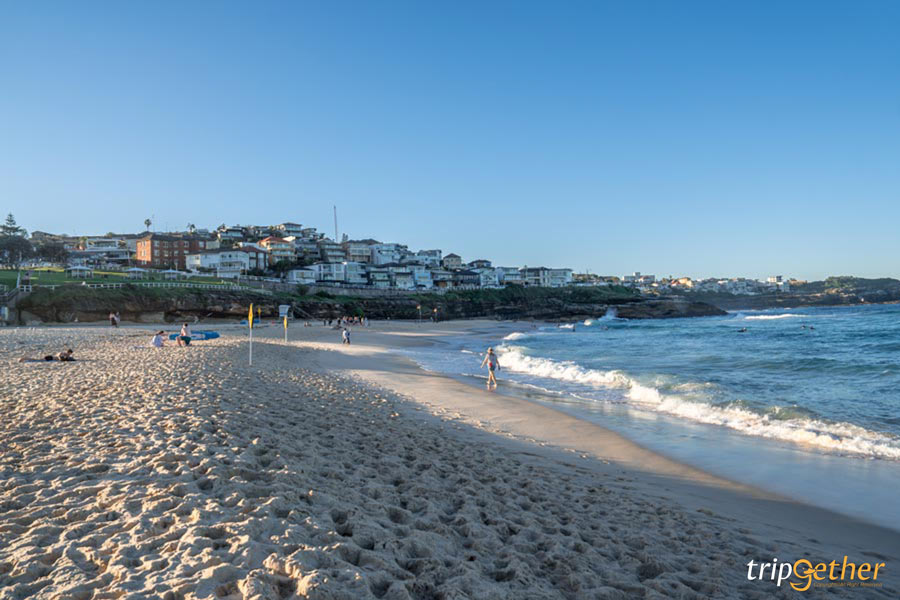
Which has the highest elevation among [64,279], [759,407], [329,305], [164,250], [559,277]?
[164,250]

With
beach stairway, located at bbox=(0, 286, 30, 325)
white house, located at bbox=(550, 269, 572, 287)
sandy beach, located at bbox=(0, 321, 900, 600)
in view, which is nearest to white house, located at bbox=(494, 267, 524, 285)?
white house, located at bbox=(550, 269, 572, 287)

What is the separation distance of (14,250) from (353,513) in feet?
298

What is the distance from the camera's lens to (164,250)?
93438 millimetres

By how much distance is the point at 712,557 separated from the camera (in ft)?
16.3

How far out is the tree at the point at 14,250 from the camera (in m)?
69.8

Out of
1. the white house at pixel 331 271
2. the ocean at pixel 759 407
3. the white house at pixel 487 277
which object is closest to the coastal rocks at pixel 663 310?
the white house at pixel 487 277

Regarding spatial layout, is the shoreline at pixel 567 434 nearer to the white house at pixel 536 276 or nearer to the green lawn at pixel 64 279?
the green lawn at pixel 64 279

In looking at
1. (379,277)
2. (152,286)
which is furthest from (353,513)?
(379,277)

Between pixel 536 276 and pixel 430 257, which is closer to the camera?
pixel 430 257

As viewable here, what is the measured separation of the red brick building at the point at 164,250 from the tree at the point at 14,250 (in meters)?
18.4

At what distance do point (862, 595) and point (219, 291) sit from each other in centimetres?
6198

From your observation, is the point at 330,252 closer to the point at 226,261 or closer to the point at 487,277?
the point at 226,261

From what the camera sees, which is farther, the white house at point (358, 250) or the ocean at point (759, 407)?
the white house at point (358, 250)

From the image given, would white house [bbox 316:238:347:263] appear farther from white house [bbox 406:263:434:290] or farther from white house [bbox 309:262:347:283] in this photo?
white house [bbox 406:263:434:290]
